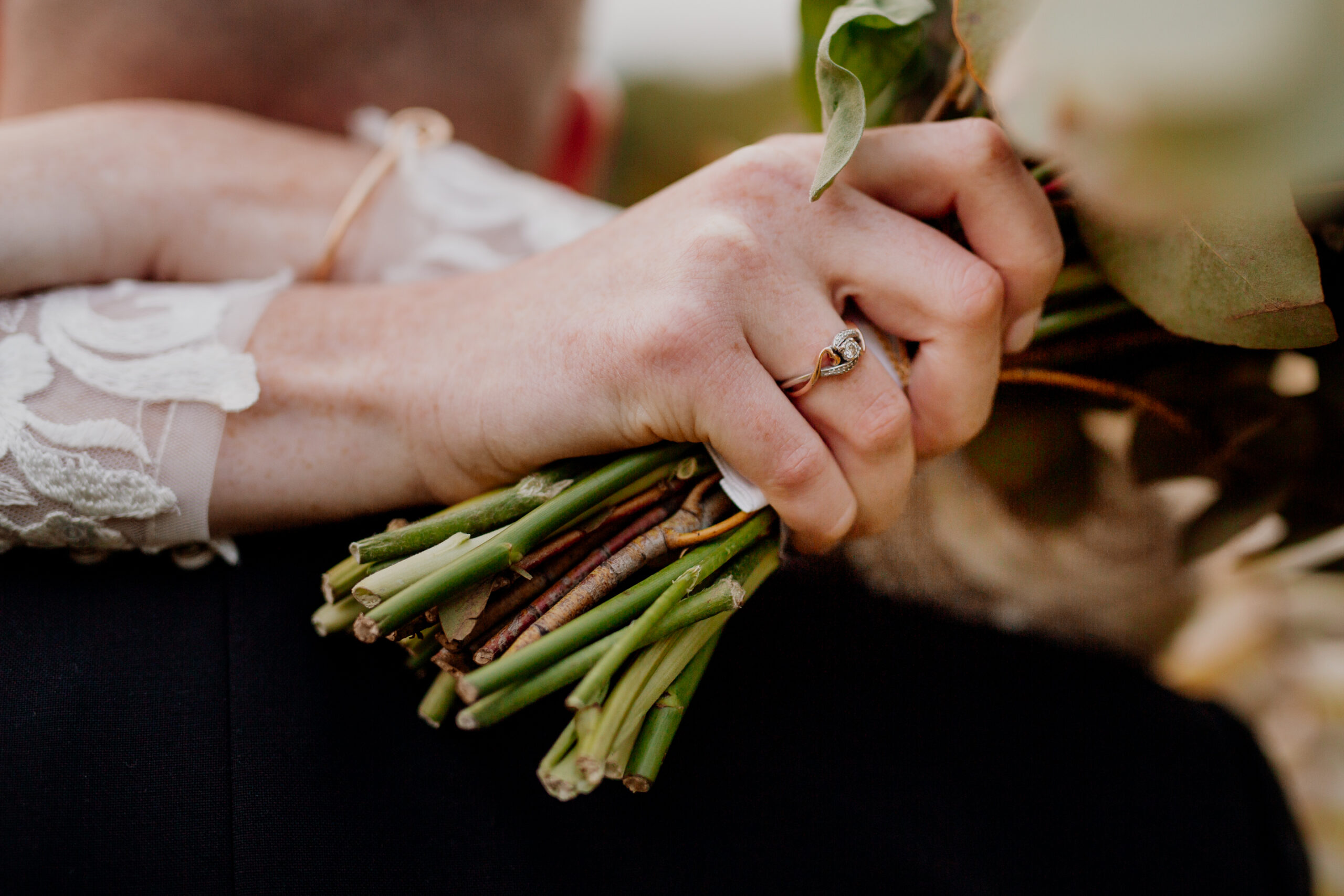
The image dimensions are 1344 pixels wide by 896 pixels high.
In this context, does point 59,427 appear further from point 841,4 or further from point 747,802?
point 841,4

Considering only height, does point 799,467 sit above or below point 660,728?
above

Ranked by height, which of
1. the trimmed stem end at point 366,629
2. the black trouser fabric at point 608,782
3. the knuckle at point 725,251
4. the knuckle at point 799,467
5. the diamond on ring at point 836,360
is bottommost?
the black trouser fabric at point 608,782

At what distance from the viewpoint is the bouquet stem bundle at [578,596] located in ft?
1.69

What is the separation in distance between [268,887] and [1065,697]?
722 millimetres

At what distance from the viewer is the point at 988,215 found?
1.97 feet

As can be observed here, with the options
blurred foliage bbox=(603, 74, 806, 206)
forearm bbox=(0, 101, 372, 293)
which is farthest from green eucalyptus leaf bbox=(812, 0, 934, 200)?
blurred foliage bbox=(603, 74, 806, 206)

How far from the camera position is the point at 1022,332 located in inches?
25.9

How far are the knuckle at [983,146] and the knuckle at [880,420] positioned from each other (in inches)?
7.2

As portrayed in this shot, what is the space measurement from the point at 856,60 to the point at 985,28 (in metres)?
0.11

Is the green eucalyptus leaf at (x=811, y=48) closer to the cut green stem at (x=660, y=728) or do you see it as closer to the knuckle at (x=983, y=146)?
the knuckle at (x=983, y=146)

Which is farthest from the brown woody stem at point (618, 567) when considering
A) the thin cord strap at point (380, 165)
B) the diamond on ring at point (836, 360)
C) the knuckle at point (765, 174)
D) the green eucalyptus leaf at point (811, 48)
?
the thin cord strap at point (380, 165)

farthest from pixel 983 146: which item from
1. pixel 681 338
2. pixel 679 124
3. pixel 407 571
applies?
pixel 679 124

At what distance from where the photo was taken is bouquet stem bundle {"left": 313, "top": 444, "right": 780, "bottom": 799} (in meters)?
0.52

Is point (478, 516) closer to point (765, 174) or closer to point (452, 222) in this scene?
point (765, 174)
